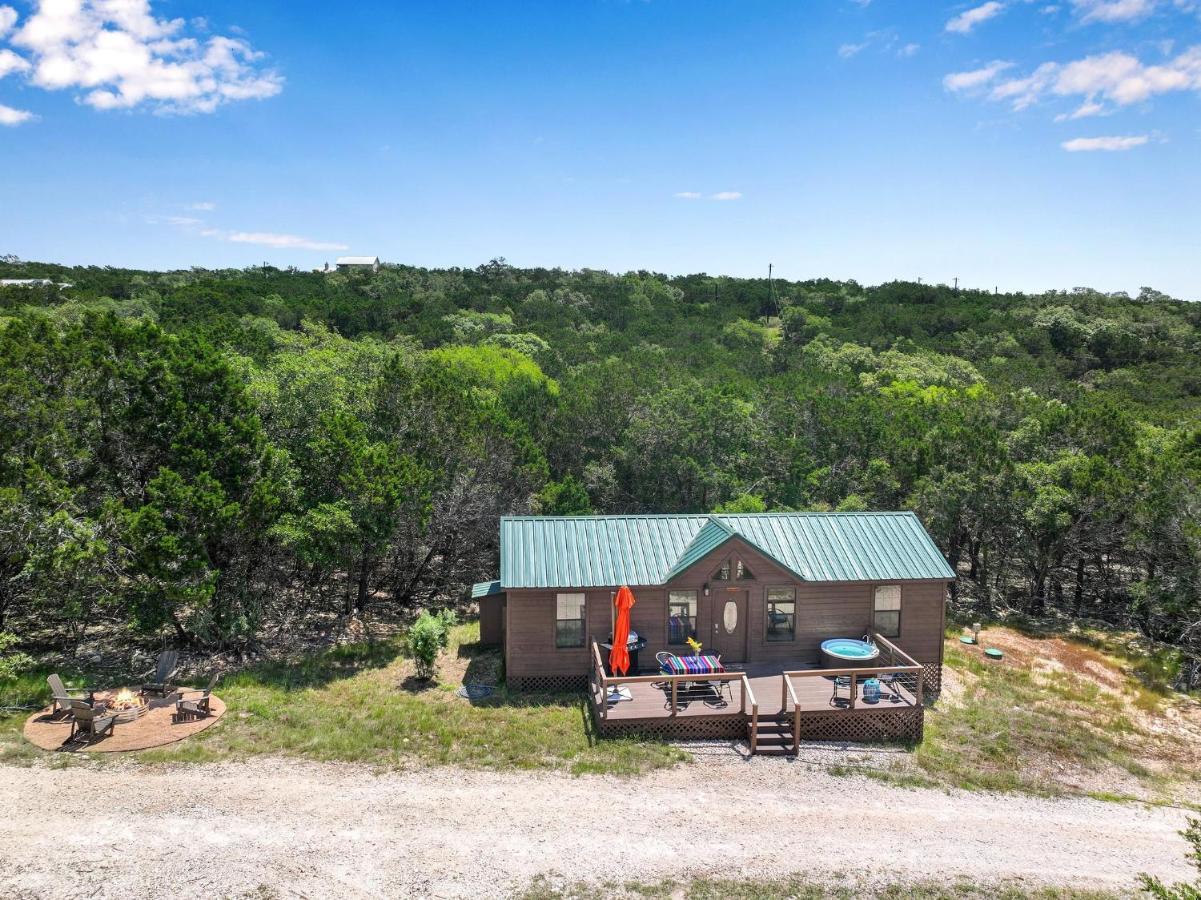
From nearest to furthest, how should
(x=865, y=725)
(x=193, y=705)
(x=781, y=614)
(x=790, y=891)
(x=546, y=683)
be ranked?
(x=790, y=891)
(x=193, y=705)
(x=865, y=725)
(x=546, y=683)
(x=781, y=614)

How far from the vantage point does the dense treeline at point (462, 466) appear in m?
16.0

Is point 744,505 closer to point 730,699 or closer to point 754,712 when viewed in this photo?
point 730,699

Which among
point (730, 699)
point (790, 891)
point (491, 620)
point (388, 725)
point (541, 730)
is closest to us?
point (790, 891)

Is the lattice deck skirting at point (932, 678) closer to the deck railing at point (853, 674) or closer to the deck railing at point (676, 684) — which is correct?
the deck railing at point (853, 674)

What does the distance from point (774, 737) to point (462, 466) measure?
38.4 ft

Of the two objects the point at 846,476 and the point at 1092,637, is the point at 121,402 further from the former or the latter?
the point at 1092,637

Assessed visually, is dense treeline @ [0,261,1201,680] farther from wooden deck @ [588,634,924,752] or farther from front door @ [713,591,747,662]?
front door @ [713,591,747,662]

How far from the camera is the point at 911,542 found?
17125mm

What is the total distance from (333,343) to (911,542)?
1074 inches

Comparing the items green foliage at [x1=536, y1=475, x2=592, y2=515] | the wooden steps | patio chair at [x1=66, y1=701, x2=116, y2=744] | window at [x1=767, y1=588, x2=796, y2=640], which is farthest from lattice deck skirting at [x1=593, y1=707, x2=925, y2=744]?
green foliage at [x1=536, y1=475, x2=592, y2=515]

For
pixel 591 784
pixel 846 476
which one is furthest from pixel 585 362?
pixel 591 784

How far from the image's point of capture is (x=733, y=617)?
53.0 ft

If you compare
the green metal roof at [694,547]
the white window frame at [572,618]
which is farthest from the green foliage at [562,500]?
the white window frame at [572,618]

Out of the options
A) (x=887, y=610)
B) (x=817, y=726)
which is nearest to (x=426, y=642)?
(x=817, y=726)
